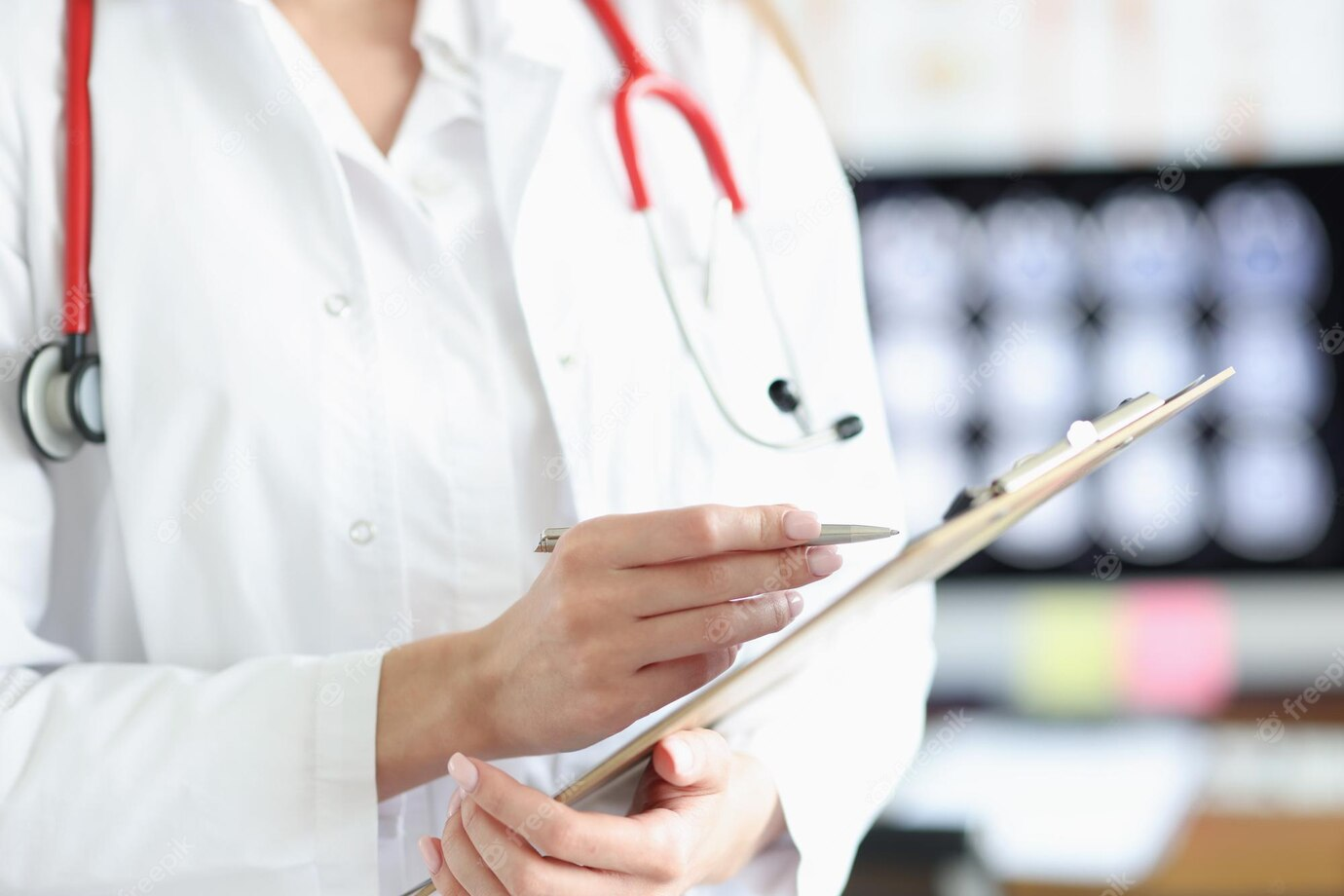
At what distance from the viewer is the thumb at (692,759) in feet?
1.88

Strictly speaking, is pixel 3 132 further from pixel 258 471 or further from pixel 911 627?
pixel 911 627

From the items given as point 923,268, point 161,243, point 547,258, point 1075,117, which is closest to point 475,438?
point 547,258

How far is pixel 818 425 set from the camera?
2.77 ft

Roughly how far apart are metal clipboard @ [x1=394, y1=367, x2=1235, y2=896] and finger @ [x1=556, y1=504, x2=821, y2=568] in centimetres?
4

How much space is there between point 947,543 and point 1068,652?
2.11 m

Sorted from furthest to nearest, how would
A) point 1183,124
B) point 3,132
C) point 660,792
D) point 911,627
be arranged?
point 1183,124 → point 911,627 → point 3,132 → point 660,792

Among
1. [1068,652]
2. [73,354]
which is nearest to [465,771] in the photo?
[73,354]

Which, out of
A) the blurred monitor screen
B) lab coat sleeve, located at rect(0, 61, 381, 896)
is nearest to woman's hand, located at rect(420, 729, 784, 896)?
lab coat sleeve, located at rect(0, 61, 381, 896)

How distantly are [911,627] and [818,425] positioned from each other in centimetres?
17

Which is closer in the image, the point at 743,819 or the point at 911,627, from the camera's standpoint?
the point at 743,819

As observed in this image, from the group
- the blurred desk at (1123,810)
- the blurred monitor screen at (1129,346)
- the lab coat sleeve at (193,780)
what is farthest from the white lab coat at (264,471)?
the blurred monitor screen at (1129,346)

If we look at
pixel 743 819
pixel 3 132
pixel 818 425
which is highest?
pixel 3 132

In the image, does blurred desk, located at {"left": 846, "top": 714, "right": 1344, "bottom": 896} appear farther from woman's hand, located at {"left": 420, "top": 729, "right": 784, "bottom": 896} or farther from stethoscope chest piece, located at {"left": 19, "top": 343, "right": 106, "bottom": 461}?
stethoscope chest piece, located at {"left": 19, "top": 343, "right": 106, "bottom": 461}

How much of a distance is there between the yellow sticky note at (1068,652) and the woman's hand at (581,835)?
6.37ft
